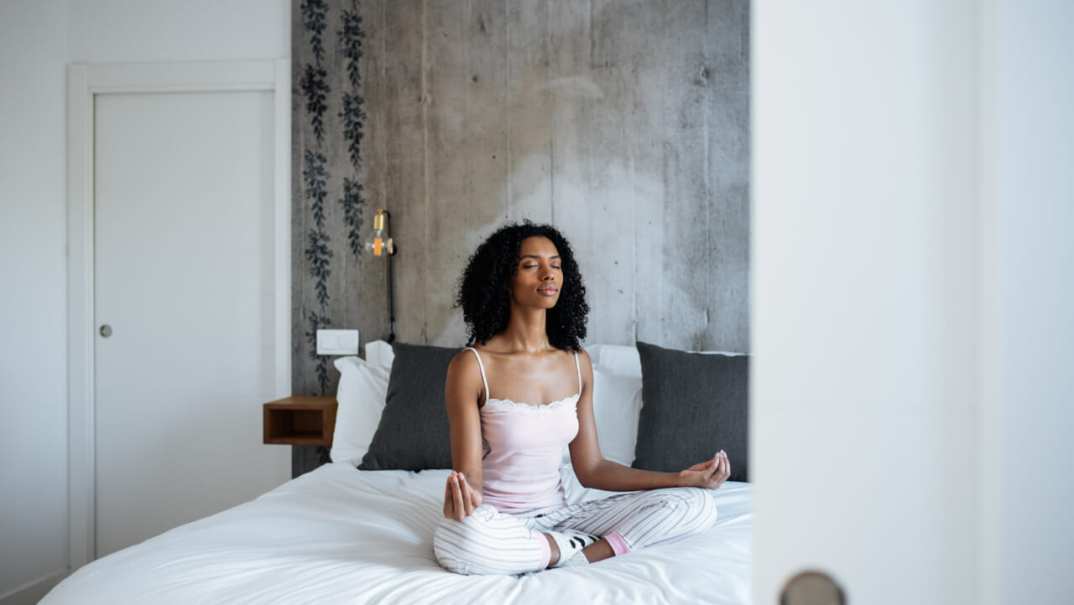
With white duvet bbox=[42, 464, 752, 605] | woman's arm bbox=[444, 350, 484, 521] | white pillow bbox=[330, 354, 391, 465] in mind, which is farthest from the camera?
white pillow bbox=[330, 354, 391, 465]

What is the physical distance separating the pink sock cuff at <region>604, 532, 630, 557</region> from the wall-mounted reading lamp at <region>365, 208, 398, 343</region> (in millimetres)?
1656

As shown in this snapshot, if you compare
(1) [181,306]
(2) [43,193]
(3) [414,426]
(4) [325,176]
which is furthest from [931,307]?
(2) [43,193]

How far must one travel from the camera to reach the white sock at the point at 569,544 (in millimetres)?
1474

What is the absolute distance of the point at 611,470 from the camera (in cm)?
181

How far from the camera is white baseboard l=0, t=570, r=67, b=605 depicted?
2838 millimetres

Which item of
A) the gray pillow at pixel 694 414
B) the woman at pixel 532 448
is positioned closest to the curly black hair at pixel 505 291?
the woman at pixel 532 448

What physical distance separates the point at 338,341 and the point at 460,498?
1759 mm

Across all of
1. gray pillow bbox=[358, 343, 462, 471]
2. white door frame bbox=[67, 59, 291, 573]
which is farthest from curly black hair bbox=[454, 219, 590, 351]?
white door frame bbox=[67, 59, 291, 573]

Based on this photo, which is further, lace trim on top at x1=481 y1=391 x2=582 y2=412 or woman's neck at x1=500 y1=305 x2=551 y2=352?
woman's neck at x1=500 y1=305 x2=551 y2=352

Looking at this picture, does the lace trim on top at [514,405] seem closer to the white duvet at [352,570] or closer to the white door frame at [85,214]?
the white duvet at [352,570]

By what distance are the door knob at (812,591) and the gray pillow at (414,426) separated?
2130 millimetres

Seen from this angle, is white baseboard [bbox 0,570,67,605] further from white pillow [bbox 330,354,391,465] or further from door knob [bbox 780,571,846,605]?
door knob [bbox 780,571,846,605]

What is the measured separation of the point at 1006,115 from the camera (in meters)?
0.24

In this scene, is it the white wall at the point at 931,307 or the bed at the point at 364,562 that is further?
the bed at the point at 364,562
